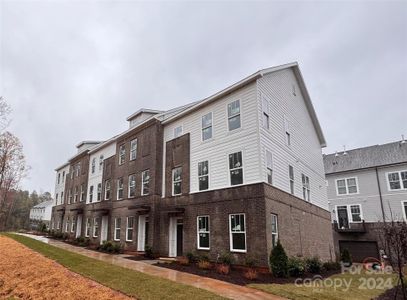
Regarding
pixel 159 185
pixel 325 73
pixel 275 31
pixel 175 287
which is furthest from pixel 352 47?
pixel 175 287

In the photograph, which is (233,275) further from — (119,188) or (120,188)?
(119,188)

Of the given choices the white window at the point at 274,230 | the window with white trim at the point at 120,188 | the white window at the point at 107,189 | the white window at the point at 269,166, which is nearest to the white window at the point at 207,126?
the white window at the point at 269,166

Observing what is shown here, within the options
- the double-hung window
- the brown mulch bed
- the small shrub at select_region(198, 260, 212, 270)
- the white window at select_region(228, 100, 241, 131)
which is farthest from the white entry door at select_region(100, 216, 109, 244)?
the white window at select_region(228, 100, 241, 131)

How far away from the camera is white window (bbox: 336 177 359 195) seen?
30161mm

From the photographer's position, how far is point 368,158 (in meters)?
30.2

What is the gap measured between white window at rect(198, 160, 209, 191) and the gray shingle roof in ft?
71.4

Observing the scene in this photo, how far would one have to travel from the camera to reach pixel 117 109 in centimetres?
3612

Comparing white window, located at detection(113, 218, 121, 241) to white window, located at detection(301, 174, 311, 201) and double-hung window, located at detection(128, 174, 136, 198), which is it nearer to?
double-hung window, located at detection(128, 174, 136, 198)

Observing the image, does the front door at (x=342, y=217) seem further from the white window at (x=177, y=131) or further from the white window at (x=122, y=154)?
the white window at (x=122, y=154)

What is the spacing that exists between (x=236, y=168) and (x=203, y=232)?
13.9 feet

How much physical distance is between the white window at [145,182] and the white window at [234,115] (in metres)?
7.90

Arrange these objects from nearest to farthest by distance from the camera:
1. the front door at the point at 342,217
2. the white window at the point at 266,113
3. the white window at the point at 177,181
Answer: the white window at the point at 266,113 < the white window at the point at 177,181 < the front door at the point at 342,217

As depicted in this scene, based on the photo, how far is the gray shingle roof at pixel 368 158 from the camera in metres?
28.2

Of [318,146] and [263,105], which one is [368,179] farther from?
[263,105]
